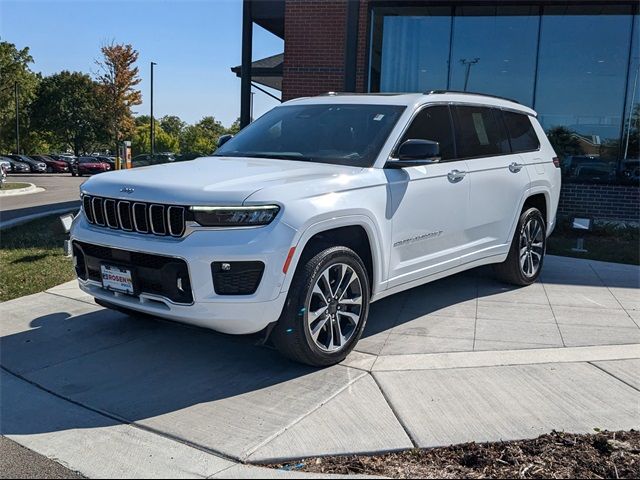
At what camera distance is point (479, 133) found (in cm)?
606

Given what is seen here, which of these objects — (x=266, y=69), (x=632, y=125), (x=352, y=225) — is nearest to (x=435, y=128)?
(x=352, y=225)

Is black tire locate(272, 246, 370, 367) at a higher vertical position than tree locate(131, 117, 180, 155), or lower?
lower

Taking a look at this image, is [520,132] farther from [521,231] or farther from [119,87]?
[119,87]

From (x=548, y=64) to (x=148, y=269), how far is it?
10285 mm

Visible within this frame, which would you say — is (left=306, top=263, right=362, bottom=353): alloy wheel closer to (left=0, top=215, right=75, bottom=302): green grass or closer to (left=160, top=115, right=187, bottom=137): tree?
(left=0, top=215, right=75, bottom=302): green grass

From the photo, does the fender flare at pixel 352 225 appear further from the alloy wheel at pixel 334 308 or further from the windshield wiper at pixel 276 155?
the windshield wiper at pixel 276 155

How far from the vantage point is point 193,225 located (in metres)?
3.94

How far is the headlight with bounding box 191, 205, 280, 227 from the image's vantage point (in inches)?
153

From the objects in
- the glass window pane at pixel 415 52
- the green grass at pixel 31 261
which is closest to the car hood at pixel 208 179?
the green grass at pixel 31 261

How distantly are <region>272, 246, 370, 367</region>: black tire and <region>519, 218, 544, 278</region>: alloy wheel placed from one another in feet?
9.63

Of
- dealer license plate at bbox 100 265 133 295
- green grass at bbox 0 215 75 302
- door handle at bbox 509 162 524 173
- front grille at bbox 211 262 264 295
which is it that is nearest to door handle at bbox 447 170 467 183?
door handle at bbox 509 162 524 173

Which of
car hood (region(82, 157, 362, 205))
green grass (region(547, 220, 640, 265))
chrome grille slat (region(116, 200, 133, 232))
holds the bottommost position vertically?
green grass (region(547, 220, 640, 265))

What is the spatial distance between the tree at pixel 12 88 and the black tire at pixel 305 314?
55.3 m

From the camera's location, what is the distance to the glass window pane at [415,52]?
490 inches
